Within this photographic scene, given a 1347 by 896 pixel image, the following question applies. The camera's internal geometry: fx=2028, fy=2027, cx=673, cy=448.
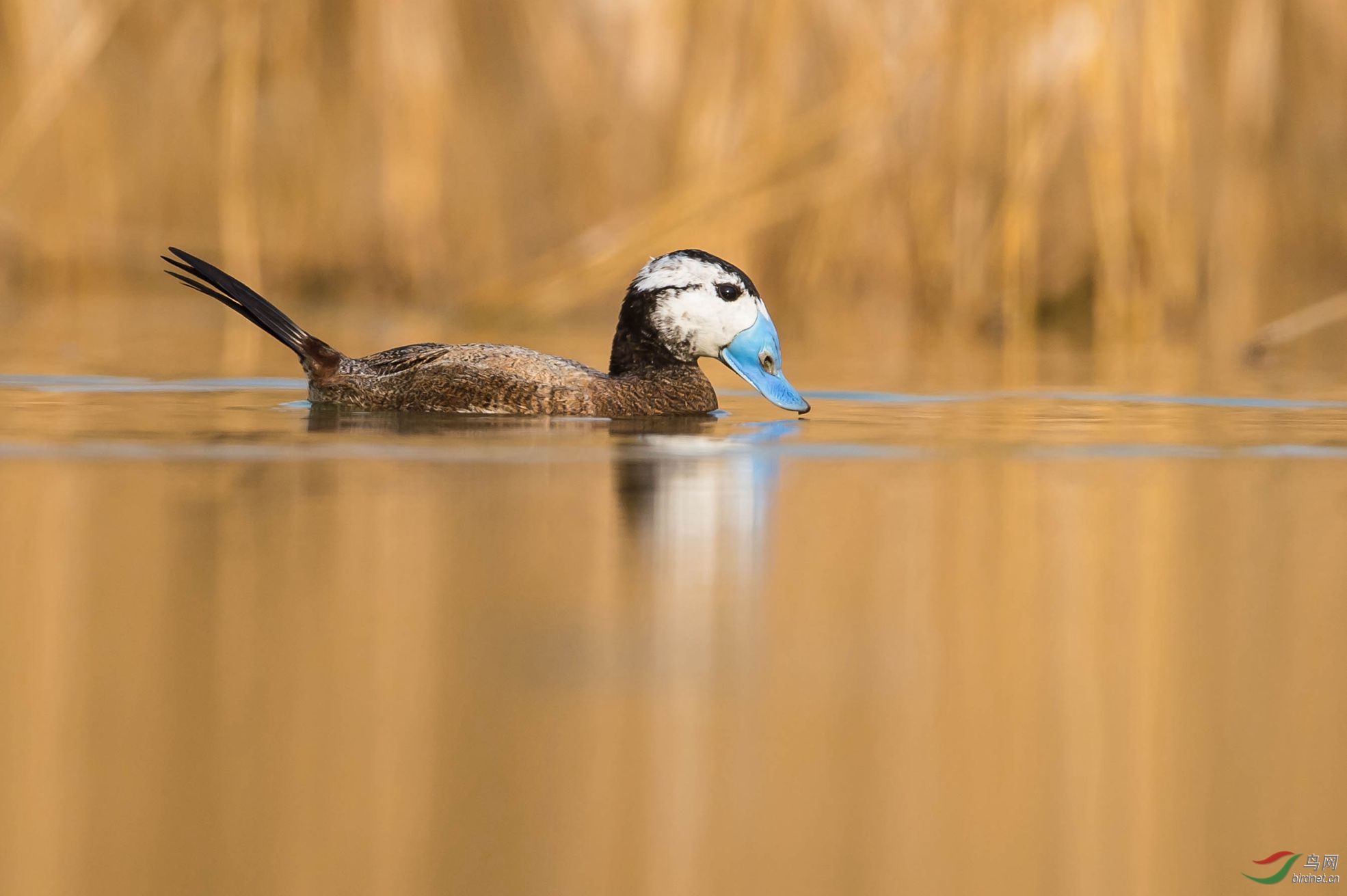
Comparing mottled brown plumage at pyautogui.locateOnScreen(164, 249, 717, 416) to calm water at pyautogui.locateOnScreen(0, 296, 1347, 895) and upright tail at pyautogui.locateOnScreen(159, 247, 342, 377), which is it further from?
calm water at pyautogui.locateOnScreen(0, 296, 1347, 895)

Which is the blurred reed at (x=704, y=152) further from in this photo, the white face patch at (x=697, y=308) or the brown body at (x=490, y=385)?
the brown body at (x=490, y=385)

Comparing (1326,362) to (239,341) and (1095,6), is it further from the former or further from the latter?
(239,341)

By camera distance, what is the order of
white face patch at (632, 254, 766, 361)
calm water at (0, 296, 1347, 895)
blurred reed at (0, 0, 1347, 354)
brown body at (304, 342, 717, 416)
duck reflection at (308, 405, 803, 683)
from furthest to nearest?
1. blurred reed at (0, 0, 1347, 354)
2. white face patch at (632, 254, 766, 361)
3. brown body at (304, 342, 717, 416)
4. duck reflection at (308, 405, 803, 683)
5. calm water at (0, 296, 1347, 895)

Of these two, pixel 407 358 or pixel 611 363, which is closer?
pixel 407 358

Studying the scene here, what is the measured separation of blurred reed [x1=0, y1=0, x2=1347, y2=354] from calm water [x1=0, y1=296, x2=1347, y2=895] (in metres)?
4.55

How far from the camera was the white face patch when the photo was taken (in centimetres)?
702

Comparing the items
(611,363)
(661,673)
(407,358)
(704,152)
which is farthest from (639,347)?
(661,673)

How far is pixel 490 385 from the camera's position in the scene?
6.71 m

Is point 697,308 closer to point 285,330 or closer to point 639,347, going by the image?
point 639,347

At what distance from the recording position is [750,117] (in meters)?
10.0

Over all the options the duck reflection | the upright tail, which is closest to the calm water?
the duck reflection

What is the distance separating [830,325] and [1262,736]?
865 cm

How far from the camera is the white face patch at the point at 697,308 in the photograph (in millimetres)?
7016

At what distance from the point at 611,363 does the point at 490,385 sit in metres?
0.64
